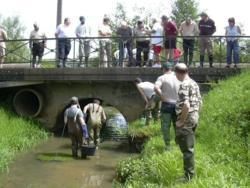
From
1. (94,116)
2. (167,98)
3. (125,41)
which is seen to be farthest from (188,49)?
(167,98)

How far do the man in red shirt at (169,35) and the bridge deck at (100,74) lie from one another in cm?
68

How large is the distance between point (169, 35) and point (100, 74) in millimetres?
2658

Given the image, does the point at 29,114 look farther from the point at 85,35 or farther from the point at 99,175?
the point at 99,175

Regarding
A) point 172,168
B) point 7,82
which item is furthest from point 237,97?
point 7,82

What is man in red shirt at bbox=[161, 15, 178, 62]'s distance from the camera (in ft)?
54.1

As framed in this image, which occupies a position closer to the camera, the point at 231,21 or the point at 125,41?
the point at 231,21

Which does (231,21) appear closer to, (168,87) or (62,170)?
(168,87)

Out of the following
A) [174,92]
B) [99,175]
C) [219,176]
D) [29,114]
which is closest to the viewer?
[219,176]

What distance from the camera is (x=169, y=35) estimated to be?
16.6 meters

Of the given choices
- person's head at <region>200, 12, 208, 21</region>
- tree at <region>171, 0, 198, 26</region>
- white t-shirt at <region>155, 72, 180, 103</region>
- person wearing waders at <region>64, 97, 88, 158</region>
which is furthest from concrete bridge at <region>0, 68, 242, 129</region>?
tree at <region>171, 0, 198, 26</region>

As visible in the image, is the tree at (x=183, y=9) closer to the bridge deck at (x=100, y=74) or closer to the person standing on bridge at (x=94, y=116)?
the bridge deck at (x=100, y=74)

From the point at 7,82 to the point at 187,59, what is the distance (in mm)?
6293

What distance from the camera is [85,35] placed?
17.9 m

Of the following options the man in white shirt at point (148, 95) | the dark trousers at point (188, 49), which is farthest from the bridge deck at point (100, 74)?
the man in white shirt at point (148, 95)
